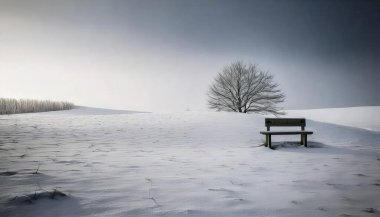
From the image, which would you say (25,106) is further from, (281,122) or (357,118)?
(357,118)

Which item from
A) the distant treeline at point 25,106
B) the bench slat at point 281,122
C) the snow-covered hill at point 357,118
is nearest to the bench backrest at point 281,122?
the bench slat at point 281,122

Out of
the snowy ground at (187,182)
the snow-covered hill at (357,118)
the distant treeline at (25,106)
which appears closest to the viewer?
the snowy ground at (187,182)

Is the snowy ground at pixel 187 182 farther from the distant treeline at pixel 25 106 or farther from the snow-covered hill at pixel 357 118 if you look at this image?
the distant treeline at pixel 25 106

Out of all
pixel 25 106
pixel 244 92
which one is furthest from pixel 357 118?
pixel 25 106

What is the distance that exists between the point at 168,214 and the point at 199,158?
390 cm

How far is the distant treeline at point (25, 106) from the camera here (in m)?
25.9

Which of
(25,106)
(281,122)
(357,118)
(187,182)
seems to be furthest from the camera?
(25,106)

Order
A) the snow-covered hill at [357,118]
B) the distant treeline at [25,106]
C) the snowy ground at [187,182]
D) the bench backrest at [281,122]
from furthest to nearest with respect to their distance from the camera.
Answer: the distant treeline at [25,106] → the snow-covered hill at [357,118] → the bench backrest at [281,122] → the snowy ground at [187,182]

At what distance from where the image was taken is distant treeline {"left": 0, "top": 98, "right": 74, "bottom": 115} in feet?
84.9

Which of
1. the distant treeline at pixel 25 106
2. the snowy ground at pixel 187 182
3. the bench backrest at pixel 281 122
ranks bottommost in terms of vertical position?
the snowy ground at pixel 187 182

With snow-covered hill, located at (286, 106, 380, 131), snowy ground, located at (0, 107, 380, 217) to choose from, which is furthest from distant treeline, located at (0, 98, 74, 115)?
snow-covered hill, located at (286, 106, 380, 131)

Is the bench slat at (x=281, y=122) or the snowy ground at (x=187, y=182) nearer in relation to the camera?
the snowy ground at (x=187, y=182)

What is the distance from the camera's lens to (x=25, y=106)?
28953mm

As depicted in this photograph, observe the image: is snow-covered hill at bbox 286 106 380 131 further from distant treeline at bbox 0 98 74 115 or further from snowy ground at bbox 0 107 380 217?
distant treeline at bbox 0 98 74 115
